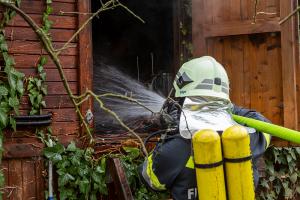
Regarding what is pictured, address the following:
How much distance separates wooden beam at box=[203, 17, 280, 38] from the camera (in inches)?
200

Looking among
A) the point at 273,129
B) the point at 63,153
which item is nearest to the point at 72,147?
the point at 63,153

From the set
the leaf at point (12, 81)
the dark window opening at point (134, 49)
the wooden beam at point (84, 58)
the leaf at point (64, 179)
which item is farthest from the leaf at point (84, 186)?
the dark window opening at point (134, 49)

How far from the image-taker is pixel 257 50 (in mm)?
5242

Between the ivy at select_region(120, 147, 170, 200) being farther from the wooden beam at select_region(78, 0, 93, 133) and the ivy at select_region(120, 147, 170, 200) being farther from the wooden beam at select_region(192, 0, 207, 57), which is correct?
the wooden beam at select_region(192, 0, 207, 57)

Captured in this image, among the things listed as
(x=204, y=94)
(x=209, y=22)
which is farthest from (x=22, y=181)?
(x=209, y=22)

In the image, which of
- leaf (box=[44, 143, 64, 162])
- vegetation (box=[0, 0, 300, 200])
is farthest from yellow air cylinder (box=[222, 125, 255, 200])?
leaf (box=[44, 143, 64, 162])

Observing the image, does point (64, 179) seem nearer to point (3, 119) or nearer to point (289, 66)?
point (3, 119)

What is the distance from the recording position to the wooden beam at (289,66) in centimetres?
505

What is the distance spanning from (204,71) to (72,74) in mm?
1664

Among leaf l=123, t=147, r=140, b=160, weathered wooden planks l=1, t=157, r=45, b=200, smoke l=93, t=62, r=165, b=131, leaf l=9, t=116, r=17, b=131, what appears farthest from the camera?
smoke l=93, t=62, r=165, b=131

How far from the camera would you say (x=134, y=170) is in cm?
483

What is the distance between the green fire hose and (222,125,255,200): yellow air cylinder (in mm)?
270

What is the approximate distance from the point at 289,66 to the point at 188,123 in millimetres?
2146

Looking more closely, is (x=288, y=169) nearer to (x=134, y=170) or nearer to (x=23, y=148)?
(x=134, y=170)
